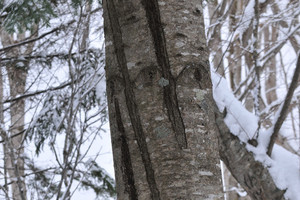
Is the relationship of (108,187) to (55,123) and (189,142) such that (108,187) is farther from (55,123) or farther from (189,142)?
(189,142)

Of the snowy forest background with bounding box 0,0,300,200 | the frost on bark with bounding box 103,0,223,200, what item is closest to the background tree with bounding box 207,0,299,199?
the snowy forest background with bounding box 0,0,300,200

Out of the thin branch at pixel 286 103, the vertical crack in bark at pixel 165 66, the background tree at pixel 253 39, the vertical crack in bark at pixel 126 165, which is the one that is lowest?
the vertical crack in bark at pixel 126 165

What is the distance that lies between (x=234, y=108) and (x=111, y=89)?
2.41 metres

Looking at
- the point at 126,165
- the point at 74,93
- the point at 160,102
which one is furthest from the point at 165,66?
the point at 74,93

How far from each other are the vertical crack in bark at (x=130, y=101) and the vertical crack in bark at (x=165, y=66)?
8 centimetres

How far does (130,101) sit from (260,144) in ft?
8.02

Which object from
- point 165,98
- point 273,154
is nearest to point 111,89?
point 165,98

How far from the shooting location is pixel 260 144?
3088mm

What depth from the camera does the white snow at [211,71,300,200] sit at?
2.97m

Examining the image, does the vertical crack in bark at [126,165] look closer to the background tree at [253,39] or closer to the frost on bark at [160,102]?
the frost on bark at [160,102]

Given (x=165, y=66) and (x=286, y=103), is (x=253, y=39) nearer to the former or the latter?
(x=286, y=103)

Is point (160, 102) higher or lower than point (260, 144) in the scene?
lower

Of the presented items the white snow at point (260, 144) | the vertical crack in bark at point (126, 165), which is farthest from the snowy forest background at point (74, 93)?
the vertical crack in bark at point (126, 165)

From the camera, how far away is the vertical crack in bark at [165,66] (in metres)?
0.83
